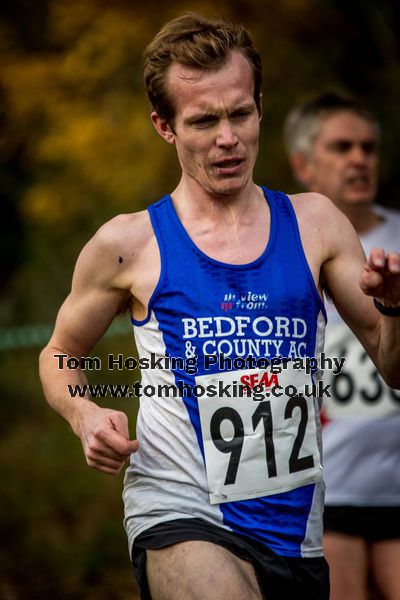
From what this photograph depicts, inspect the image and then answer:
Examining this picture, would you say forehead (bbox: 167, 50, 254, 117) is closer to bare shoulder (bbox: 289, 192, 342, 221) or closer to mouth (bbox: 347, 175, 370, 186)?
bare shoulder (bbox: 289, 192, 342, 221)

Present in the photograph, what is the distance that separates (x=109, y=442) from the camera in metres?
2.96

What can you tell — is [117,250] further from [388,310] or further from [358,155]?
[358,155]

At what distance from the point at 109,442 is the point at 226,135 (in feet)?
3.54

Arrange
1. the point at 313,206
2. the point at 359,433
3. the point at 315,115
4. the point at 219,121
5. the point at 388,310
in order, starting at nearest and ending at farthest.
Answer: 1. the point at 388,310
2. the point at 219,121
3. the point at 313,206
4. the point at 359,433
5. the point at 315,115

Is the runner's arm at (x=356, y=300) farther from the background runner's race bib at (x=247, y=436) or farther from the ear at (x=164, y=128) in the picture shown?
the ear at (x=164, y=128)

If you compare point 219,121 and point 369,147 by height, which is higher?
point 369,147

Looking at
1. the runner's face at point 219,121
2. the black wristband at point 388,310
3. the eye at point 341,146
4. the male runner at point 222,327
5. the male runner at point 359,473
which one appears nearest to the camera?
the black wristband at point 388,310

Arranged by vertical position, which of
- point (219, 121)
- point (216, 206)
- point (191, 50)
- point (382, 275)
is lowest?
point (382, 275)

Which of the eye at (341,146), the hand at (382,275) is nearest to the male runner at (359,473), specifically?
the eye at (341,146)

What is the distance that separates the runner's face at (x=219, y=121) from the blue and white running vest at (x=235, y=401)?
0.86 ft

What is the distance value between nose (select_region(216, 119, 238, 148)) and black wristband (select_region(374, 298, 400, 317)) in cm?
70

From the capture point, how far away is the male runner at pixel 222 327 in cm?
329

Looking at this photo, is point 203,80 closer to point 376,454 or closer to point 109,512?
point 376,454

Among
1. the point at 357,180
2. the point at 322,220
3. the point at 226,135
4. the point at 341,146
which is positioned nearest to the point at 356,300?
the point at 322,220
